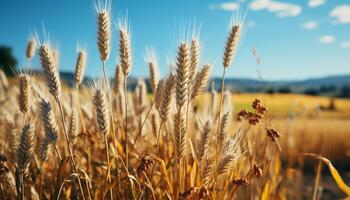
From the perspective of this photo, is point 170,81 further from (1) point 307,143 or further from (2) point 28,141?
(1) point 307,143

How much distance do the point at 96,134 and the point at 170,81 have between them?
50.5 inches

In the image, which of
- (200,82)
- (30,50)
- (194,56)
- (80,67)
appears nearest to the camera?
(194,56)

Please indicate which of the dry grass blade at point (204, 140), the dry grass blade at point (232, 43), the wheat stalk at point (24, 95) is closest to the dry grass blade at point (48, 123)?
the wheat stalk at point (24, 95)

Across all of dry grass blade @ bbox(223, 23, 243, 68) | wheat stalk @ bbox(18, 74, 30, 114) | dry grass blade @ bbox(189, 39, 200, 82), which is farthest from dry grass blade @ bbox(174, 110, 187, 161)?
wheat stalk @ bbox(18, 74, 30, 114)

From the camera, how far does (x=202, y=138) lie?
5.78 feet

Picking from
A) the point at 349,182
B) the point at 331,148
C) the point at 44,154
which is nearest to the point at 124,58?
the point at 44,154

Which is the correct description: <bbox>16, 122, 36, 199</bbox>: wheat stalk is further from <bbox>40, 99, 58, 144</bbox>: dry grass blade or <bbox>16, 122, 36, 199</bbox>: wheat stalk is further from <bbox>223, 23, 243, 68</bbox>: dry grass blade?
<bbox>223, 23, 243, 68</bbox>: dry grass blade

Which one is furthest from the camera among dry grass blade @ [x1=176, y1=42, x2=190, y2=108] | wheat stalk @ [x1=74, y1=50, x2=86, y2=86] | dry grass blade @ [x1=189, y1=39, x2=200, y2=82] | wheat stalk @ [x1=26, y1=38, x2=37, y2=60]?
wheat stalk @ [x1=26, y1=38, x2=37, y2=60]

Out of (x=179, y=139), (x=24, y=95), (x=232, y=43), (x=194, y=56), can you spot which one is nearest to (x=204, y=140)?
(x=179, y=139)

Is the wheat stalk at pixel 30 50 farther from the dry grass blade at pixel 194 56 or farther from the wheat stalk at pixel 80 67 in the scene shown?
the dry grass blade at pixel 194 56

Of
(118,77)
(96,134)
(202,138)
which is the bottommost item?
(96,134)

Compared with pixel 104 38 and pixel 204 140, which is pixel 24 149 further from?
pixel 204 140

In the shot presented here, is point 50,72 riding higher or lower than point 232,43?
lower

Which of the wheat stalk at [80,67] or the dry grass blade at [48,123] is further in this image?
the wheat stalk at [80,67]
